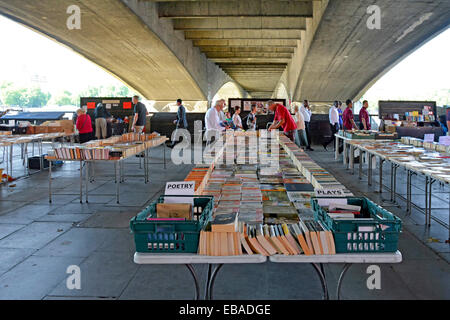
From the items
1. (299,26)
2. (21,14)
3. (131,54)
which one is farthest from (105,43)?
(299,26)

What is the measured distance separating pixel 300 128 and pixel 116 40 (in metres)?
10.0

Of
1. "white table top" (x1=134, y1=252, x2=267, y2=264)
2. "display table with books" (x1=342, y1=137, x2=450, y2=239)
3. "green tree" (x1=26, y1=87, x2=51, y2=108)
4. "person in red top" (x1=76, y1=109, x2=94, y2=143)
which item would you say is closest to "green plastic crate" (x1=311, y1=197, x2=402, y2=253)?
"white table top" (x1=134, y1=252, x2=267, y2=264)

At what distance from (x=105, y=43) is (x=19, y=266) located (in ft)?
56.0

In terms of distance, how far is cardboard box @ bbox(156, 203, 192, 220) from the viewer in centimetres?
316

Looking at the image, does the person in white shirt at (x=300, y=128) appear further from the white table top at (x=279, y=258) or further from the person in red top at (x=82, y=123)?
the white table top at (x=279, y=258)

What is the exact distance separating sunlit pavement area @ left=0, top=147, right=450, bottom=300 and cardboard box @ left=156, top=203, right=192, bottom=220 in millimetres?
865

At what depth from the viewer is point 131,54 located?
21516 millimetres

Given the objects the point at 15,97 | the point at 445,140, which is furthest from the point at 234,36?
the point at 15,97

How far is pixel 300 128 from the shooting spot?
13.9m

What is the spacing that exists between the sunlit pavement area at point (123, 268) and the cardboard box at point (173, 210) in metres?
0.86

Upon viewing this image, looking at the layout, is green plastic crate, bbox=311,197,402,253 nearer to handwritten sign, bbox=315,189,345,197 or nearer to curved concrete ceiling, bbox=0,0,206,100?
handwritten sign, bbox=315,189,345,197

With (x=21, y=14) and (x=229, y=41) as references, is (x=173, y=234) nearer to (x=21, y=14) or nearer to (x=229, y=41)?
(x=21, y=14)

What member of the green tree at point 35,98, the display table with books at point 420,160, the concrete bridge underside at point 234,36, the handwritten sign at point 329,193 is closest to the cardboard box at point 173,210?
the handwritten sign at point 329,193

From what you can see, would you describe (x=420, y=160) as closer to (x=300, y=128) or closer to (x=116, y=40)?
(x=300, y=128)
